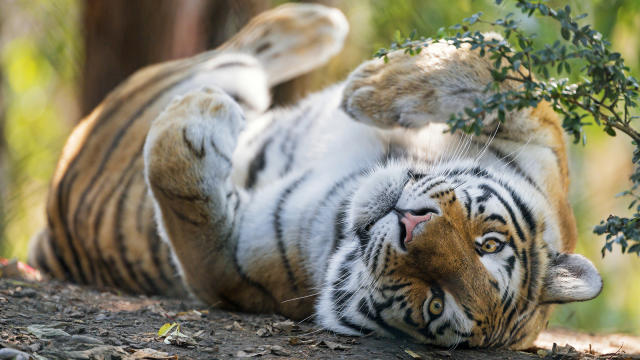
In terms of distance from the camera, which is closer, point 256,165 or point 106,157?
point 256,165

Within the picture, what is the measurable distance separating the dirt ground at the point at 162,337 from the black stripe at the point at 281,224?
0.14 meters

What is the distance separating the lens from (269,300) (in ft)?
7.45

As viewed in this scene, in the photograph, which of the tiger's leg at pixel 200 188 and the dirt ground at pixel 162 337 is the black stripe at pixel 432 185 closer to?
the dirt ground at pixel 162 337

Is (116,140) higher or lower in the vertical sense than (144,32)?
lower

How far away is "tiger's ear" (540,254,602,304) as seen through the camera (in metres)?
1.89

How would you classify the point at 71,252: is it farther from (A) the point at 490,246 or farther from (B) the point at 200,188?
(A) the point at 490,246

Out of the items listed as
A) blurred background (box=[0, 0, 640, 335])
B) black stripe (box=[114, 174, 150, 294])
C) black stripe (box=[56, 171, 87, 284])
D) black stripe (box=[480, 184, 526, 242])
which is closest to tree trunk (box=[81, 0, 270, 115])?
blurred background (box=[0, 0, 640, 335])

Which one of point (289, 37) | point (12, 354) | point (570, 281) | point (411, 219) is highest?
point (289, 37)

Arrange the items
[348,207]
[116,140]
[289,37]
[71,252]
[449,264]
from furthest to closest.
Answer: [289,37]
[116,140]
[71,252]
[348,207]
[449,264]

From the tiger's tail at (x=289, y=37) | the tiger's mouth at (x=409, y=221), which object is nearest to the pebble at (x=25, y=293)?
the tiger's mouth at (x=409, y=221)

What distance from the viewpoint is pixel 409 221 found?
172cm

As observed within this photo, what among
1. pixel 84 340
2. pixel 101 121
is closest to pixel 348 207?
pixel 84 340

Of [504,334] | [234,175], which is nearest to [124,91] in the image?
[234,175]

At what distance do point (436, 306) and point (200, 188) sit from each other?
0.82 m
